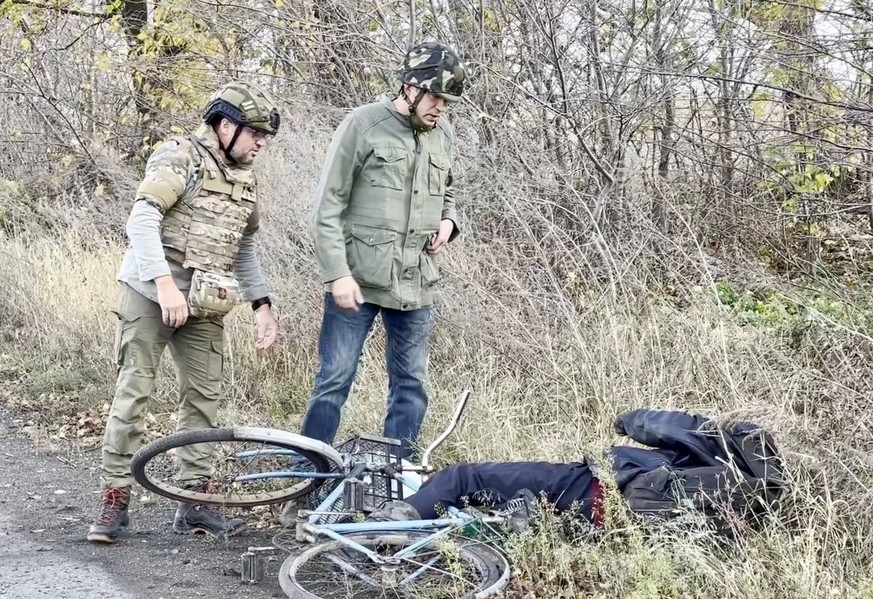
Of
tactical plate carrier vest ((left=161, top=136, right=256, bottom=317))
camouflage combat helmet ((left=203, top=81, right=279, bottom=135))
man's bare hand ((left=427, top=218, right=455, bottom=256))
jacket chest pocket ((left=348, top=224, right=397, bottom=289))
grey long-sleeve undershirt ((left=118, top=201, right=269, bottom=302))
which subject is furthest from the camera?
man's bare hand ((left=427, top=218, right=455, bottom=256))

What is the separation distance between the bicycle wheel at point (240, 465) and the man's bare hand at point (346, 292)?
642mm

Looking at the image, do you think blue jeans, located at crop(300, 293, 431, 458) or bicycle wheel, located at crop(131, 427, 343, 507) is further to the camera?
blue jeans, located at crop(300, 293, 431, 458)

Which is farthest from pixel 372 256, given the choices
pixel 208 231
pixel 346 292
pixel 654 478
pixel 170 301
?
pixel 654 478

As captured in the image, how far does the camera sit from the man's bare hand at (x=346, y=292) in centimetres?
462

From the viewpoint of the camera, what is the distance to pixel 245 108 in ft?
14.5

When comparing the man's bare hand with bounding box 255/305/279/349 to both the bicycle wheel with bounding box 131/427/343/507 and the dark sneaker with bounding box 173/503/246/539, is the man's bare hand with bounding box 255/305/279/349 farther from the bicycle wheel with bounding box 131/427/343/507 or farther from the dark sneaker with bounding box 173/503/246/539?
the dark sneaker with bounding box 173/503/246/539

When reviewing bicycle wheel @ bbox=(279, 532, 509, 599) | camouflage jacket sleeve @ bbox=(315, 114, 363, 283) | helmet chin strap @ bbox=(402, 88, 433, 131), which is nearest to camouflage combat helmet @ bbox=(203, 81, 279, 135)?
camouflage jacket sleeve @ bbox=(315, 114, 363, 283)

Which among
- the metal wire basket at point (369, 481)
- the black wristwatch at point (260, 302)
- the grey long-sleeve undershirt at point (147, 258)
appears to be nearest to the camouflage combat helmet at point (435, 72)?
the grey long-sleeve undershirt at point (147, 258)

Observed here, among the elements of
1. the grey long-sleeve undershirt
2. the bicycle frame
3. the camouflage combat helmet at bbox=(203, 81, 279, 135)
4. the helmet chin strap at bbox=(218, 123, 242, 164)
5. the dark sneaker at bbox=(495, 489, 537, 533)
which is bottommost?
the bicycle frame

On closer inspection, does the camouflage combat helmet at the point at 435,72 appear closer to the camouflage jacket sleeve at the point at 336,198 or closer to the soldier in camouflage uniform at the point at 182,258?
the camouflage jacket sleeve at the point at 336,198

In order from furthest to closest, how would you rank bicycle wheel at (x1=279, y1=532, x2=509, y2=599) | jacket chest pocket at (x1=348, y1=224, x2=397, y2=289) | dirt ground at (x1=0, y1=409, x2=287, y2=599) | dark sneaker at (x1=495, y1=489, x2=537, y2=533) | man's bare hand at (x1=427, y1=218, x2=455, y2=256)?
man's bare hand at (x1=427, y1=218, x2=455, y2=256)
jacket chest pocket at (x1=348, y1=224, x2=397, y2=289)
dirt ground at (x1=0, y1=409, x2=287, y2=599)
dark sneaker at (x1=495, y1=489, x2=537, y2=533)
bicycle wheel at (x1=279, y1=532, x2=509, y2=599)

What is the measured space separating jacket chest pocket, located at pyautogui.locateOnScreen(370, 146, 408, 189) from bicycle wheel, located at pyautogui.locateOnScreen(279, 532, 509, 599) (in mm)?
1676

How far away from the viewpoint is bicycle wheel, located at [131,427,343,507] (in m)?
4.34

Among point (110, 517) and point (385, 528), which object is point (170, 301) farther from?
point (385, 528)
